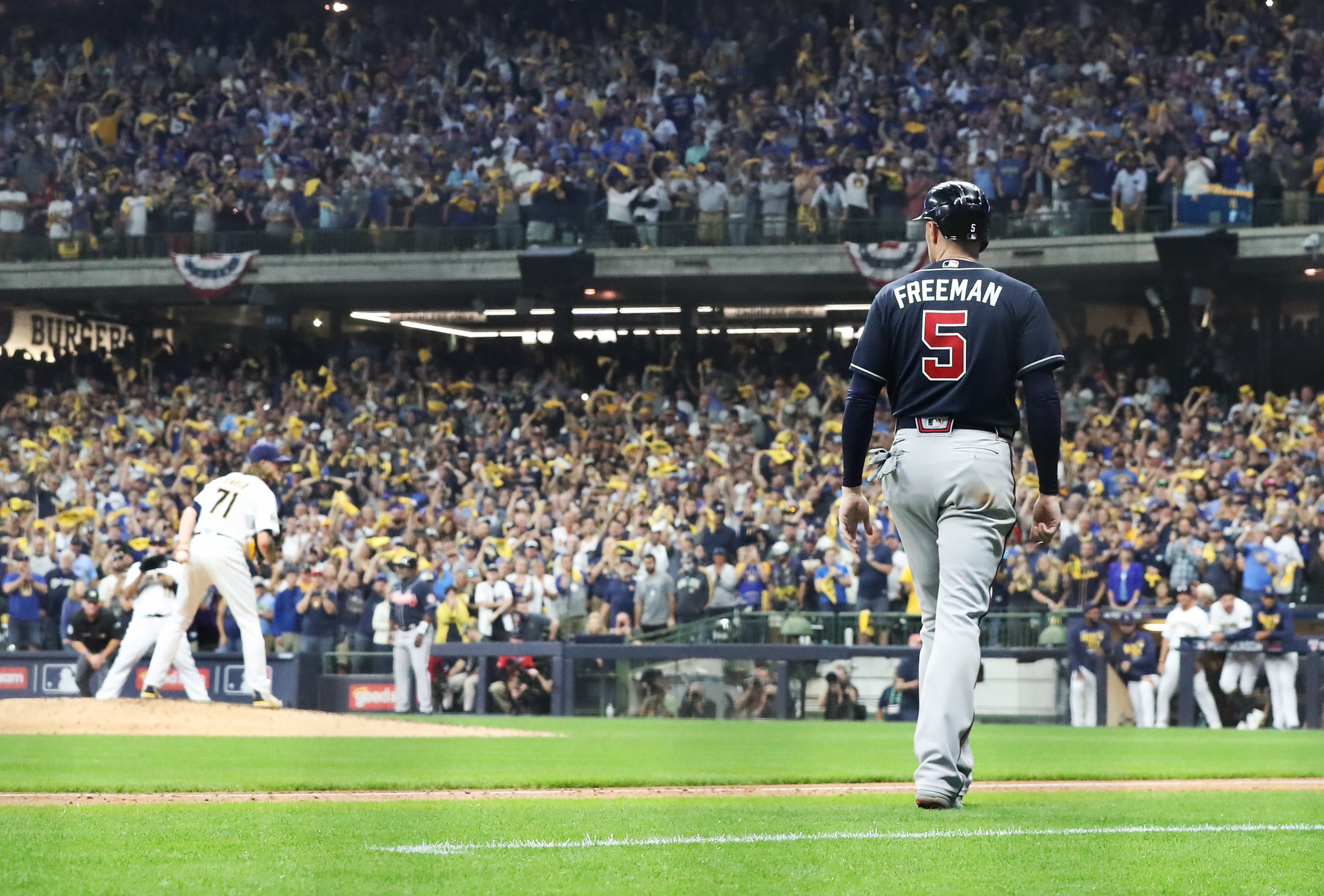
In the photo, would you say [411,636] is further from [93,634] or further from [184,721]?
[184,721]

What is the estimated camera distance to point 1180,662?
1609cm

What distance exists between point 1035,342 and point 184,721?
28.7 feet

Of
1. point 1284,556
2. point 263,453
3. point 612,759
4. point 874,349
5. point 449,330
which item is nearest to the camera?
point 874,349

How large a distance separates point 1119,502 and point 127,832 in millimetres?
16109

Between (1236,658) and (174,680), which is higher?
(1236,658)

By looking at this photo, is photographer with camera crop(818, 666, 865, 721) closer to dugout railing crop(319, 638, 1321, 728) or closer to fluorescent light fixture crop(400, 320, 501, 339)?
dugout railing crop(319, 638, 1321, 728)

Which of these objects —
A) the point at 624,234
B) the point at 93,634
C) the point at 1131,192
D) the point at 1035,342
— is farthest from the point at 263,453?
the point at 1131,192

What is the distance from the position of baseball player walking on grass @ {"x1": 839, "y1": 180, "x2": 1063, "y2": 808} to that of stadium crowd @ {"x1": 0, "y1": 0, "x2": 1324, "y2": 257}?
20329 mm

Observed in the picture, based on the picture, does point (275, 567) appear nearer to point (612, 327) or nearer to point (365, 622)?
point (365, 622)

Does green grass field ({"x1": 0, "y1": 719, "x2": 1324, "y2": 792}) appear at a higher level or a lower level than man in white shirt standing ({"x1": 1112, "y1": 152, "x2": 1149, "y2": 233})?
lower

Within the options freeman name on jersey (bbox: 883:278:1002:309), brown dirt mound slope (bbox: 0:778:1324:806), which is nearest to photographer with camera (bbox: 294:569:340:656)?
brown dirt mound slope (bbox: 0:778:1324:806)

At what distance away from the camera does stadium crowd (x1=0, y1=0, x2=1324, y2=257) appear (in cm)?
2559

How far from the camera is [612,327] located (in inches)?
1182

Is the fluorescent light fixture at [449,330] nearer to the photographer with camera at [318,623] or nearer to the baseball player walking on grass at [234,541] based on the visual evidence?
the photographer with camera at [318,623]
